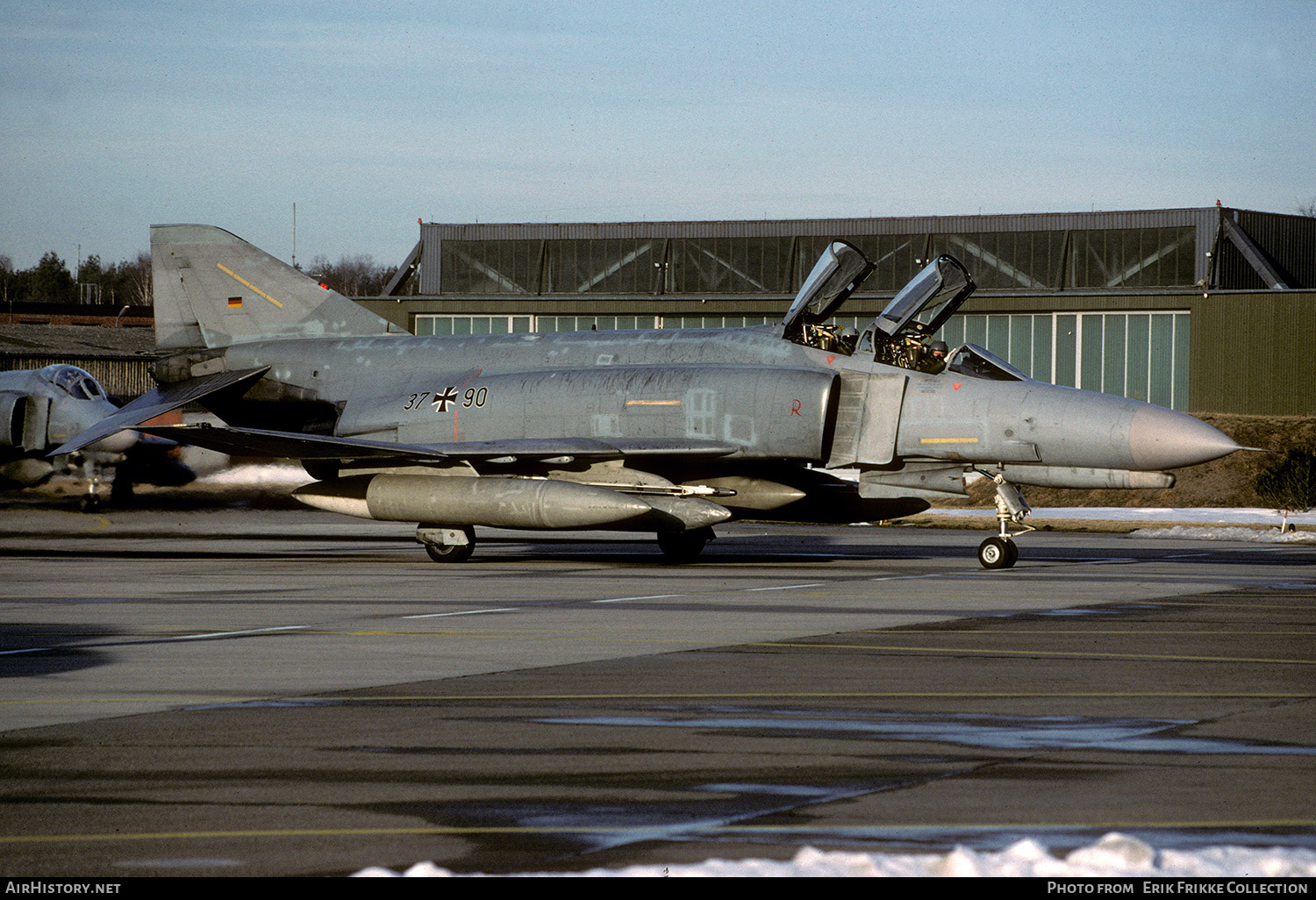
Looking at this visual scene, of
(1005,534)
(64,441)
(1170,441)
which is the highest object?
(1170,441)

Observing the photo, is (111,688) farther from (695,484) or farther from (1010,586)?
(695,484)

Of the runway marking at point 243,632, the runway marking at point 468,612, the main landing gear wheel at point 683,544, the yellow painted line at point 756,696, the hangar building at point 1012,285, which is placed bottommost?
the main landing gear wheel at point 683,544

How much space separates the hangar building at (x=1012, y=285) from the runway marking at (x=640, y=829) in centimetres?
4087

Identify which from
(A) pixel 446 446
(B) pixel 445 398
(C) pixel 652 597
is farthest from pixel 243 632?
(B) pixel 445 398

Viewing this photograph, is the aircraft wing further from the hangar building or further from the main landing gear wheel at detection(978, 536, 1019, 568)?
the hangar building

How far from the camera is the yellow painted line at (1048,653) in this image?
9547 mm

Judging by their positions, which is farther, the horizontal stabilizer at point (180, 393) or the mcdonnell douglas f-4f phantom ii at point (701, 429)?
the horizontal stabilizer at point (180, 393)

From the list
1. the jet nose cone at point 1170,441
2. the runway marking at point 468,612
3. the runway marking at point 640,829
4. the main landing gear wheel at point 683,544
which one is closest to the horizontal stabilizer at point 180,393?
the main landing gear wheel at point 683,544

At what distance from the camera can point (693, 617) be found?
1224 cm

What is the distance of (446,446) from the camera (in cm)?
1922

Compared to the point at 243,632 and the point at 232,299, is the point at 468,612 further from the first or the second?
the point at 232,299

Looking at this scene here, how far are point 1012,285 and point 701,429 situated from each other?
33083 mm

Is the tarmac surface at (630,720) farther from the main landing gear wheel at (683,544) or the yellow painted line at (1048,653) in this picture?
the main landing gear wheel at (683,544)
